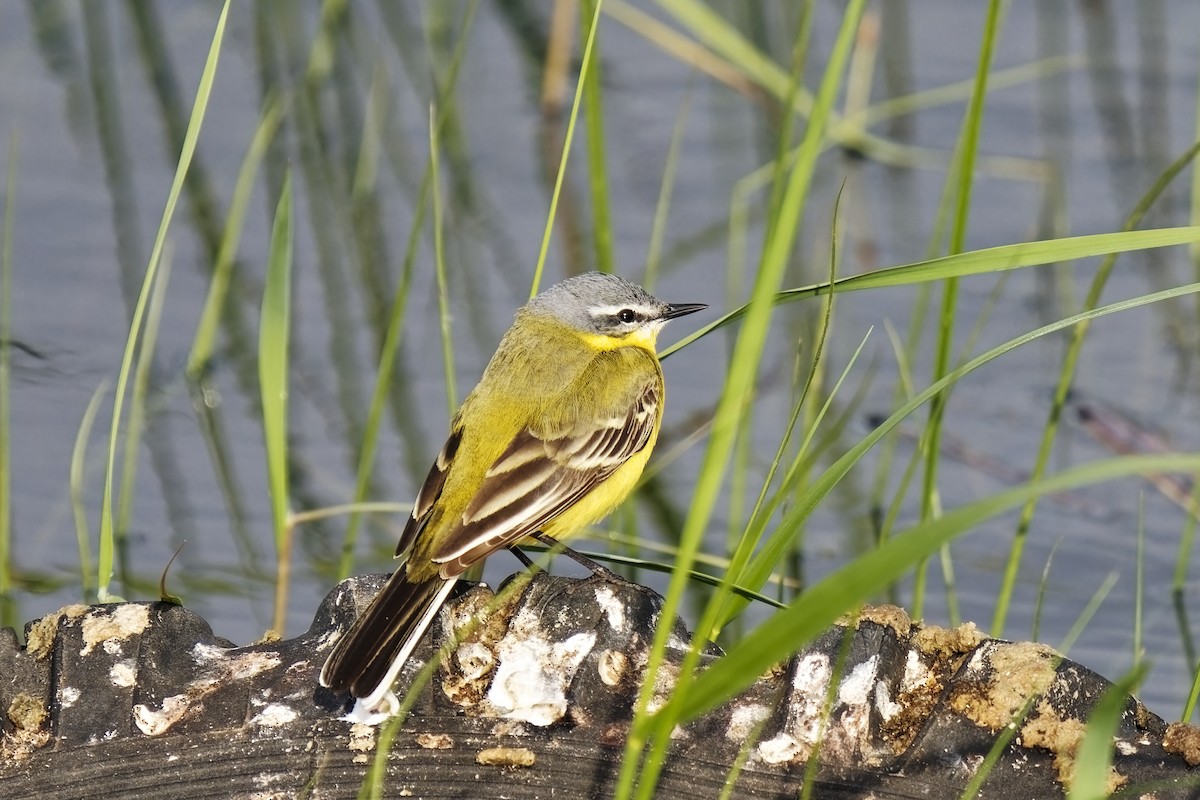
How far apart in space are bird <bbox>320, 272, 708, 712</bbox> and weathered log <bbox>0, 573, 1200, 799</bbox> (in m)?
0.24

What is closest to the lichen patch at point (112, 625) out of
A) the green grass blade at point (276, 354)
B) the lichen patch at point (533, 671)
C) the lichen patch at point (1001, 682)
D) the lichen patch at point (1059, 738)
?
the lichen patch at point (533, 671)

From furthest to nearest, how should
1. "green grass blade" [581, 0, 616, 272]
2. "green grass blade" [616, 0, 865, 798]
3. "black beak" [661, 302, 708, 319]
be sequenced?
"black beak" [661, 302, 708, 319], "green grass blade" [581, 0, 616, 272], "green grass blade" [616, 0, 865, 798]

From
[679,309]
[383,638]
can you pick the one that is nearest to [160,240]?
[383,638]

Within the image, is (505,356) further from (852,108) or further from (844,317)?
(852,108)

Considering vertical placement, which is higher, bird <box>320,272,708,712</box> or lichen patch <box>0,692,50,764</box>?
bird <box>320,272,708,712</box>

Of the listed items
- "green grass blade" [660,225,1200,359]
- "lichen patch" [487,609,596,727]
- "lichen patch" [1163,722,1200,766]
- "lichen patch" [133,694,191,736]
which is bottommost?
"lichen patch" [133,694,191,736]

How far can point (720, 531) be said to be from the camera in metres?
7.97

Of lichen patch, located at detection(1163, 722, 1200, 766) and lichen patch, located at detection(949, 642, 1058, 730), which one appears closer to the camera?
lichen patch, located at detection(1163, 722, 1200, 766)

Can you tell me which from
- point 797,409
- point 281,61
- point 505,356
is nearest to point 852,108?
point 281,61

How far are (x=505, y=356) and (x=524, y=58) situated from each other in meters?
6.28

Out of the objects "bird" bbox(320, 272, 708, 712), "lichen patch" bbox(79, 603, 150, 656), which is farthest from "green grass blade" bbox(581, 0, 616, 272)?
"lichen patch" bbox(79, 603, 150, 656)

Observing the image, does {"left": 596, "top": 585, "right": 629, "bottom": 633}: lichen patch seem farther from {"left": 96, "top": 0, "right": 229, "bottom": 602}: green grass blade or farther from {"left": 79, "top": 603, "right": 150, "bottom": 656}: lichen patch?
{"left": 96, "top": 0, "right": 229, "bottom": 602}: green grass blade

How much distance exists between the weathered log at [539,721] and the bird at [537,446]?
24 centimetres

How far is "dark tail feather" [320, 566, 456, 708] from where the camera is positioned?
419 centimetres
